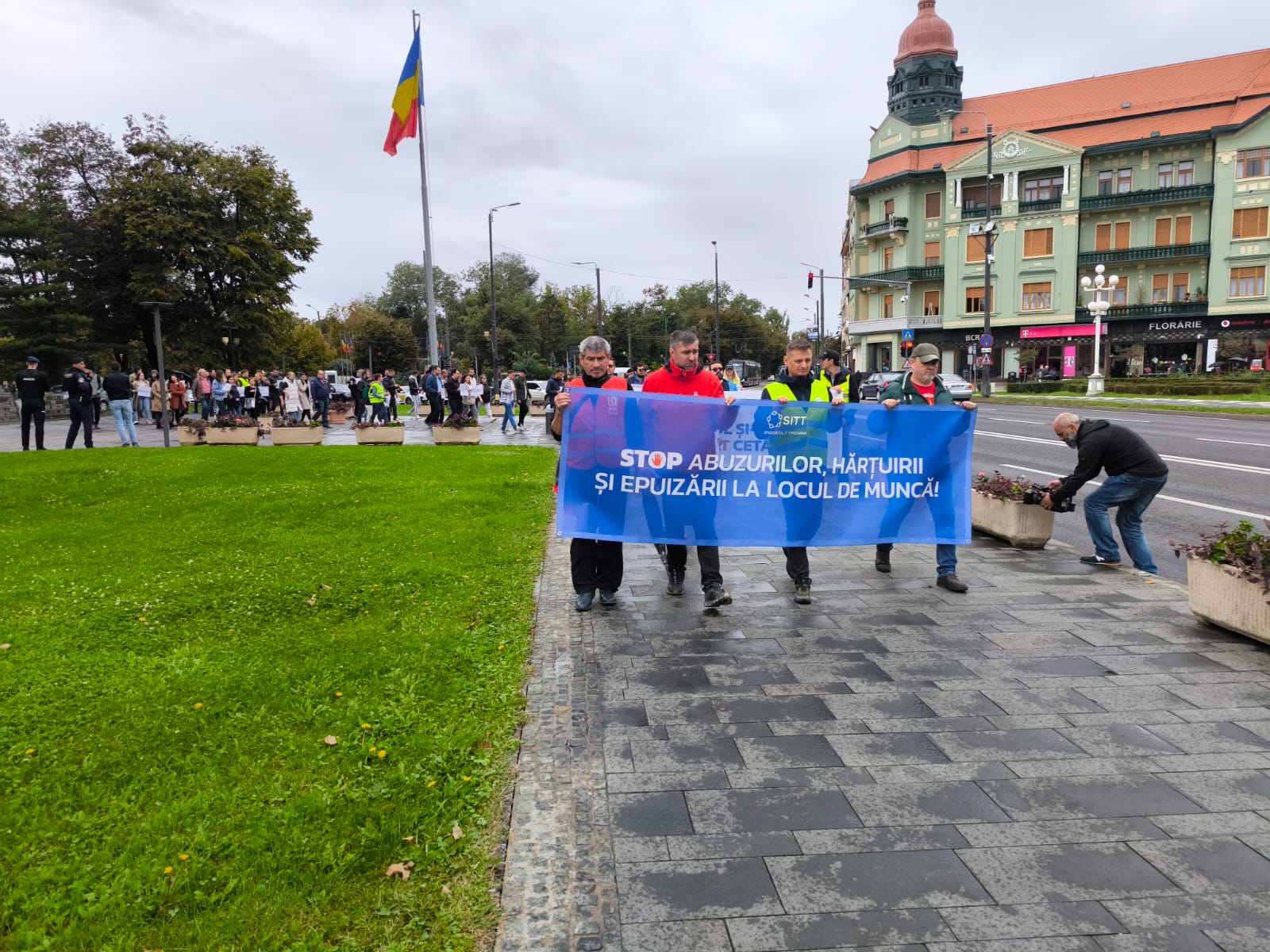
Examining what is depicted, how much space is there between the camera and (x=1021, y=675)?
4.95 m

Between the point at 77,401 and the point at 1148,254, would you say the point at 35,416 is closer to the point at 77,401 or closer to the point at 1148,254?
the point at 77,401

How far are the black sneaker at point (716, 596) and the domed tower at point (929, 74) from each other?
6848cm

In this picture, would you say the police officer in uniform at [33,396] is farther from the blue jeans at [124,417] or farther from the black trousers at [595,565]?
the black trousers at [595,565]

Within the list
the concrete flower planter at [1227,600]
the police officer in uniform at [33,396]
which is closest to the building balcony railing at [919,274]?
the police officer in uniform at [33,396]

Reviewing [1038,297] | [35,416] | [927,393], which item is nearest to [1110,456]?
[927,393]

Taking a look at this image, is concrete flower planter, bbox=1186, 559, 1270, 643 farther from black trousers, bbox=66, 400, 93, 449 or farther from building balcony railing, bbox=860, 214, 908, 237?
building balcony railing, bbox=860, 214, 908, 237

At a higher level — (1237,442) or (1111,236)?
(1111,236)

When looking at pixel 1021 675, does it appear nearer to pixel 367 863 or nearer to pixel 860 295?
pixel 367 863

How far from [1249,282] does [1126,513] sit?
57872mm

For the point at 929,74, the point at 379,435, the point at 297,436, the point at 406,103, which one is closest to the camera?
the point at 379,435

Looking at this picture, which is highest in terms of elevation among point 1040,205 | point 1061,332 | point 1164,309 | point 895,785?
point 1040,205

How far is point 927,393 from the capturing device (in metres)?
7.18

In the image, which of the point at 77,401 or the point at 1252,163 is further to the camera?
the point at 1252,163

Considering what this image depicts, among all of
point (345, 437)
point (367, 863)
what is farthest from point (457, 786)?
point (345, 437)
